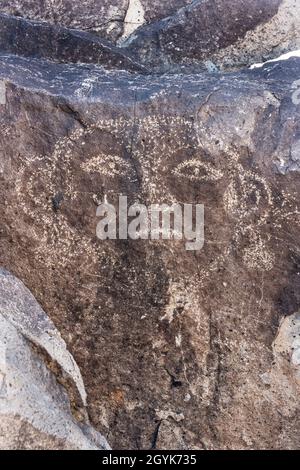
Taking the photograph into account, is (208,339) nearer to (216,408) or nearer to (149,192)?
(216,408)

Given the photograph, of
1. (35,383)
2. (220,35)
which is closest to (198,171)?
(220,35)

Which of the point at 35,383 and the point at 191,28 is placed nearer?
the point at 35,383

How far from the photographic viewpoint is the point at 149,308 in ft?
6.14

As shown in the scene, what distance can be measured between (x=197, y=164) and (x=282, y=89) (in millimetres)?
250

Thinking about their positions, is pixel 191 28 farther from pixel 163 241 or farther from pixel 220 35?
pixel 163 241

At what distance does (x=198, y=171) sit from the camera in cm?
172

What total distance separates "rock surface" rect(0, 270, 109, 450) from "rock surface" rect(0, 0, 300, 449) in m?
0.02

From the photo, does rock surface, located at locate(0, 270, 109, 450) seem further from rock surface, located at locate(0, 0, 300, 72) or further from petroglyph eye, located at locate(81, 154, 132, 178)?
rock surface, located at locate(0, 0, 300, 72)

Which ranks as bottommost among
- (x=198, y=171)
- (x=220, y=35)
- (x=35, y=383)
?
(x=35, y=383)

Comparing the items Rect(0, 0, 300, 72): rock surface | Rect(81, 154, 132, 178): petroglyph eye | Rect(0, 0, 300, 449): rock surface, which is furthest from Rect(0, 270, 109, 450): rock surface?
Rect(0, 0, 300, 72): rock surface

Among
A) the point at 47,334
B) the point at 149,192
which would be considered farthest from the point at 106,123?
the point at 47,334

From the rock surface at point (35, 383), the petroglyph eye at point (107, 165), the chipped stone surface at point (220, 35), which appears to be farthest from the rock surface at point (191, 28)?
the rock surface at point (35, 383)

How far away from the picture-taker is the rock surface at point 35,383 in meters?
1.64

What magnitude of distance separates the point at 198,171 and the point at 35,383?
0.60 metres
